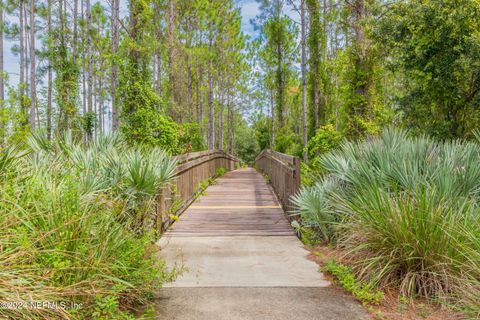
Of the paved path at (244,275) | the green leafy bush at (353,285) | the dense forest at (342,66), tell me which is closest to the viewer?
the paved path at (244,275)

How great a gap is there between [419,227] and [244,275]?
71.7 inches

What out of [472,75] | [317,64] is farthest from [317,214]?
[317,64]

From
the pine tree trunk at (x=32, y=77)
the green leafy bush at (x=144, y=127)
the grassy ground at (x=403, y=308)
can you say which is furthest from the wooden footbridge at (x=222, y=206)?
the pine tree trunk at (x=32, y=77)

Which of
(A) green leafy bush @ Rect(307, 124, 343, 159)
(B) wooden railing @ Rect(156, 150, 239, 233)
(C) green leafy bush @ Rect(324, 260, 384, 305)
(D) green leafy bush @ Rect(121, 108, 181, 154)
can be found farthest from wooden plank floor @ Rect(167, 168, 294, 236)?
(A) green leafy bush @ Rect(307, 124, 343, 159)

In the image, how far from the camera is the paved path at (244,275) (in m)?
2.79

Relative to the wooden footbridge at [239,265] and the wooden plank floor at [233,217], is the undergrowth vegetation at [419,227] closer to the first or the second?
the wooden footbridge at [239,265]

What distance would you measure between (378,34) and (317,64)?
26.3ft

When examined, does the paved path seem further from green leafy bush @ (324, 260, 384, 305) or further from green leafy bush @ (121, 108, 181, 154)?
green leafy bush @ (121, 108, 181, 154)

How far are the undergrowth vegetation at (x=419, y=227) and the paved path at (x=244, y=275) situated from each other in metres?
0.56

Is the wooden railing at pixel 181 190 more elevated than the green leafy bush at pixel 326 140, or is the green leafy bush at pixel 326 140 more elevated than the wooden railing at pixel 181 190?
the green leafy bush at pixel 326 140

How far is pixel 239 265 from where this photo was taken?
3.95 metres

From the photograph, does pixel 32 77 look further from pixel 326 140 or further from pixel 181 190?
pixel 326 140

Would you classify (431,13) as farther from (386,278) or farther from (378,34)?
(386,278)

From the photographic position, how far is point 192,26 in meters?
18.3
